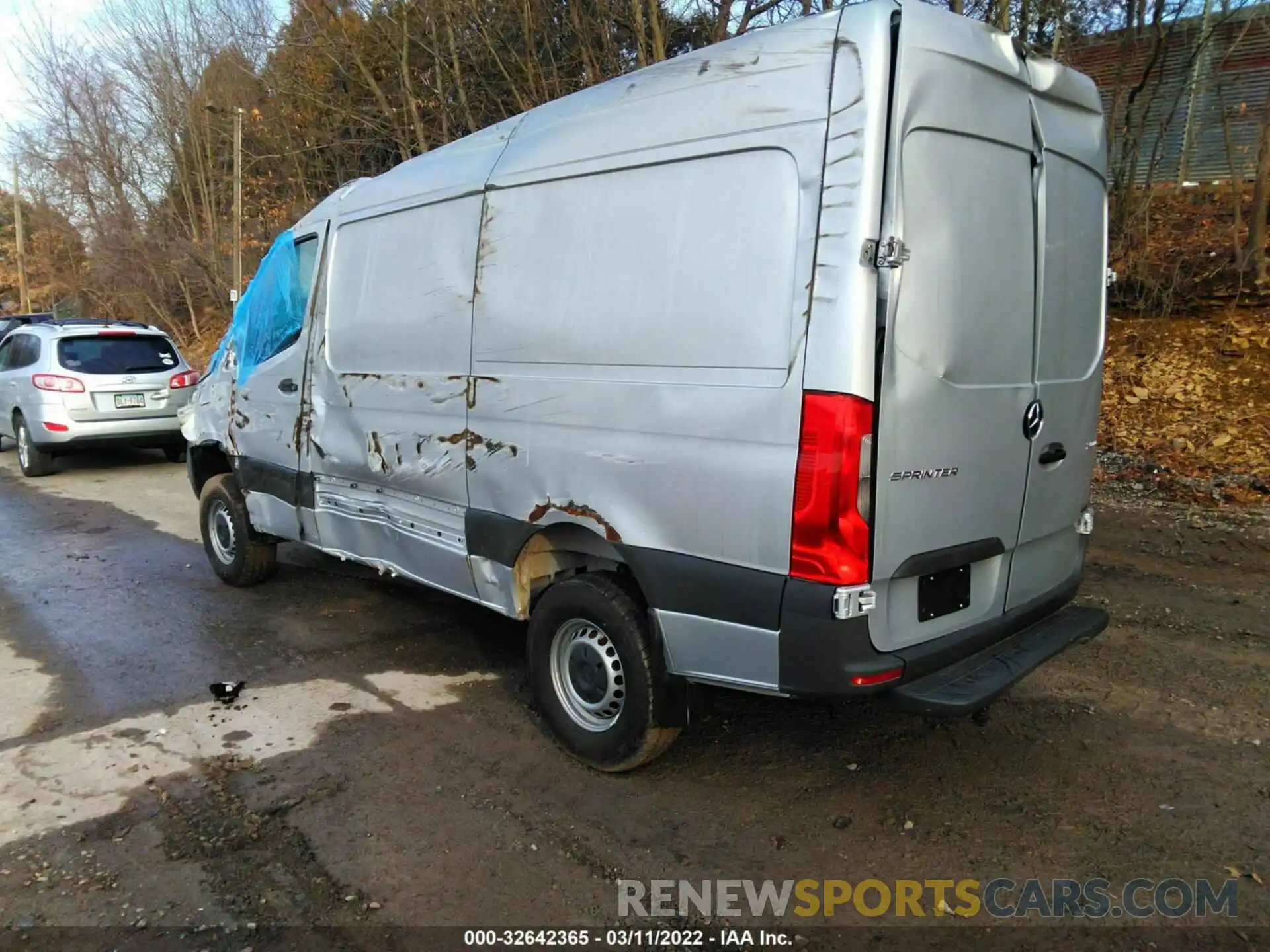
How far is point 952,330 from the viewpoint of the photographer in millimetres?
2930

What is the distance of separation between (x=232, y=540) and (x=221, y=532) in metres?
0.20

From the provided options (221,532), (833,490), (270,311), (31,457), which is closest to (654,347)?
(833,490)

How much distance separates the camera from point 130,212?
2614 cm

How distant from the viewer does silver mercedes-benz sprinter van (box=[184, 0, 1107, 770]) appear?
274 cm

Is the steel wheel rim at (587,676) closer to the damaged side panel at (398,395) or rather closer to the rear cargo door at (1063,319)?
the damaged side panel at (398,395)

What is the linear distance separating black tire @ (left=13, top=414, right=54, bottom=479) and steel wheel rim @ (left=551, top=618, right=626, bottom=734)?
9.54 meters

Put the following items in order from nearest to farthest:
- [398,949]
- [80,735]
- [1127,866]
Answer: [398,949]
[1127,866]
[80,735]

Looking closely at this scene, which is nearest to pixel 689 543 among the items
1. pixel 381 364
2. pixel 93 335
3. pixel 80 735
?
pixel 381 364

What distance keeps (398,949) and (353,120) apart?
1772cm

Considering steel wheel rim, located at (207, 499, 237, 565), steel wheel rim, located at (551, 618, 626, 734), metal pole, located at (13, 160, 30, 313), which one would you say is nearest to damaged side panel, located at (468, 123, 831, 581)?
steel wheel rim, located at (551, 618, 626, 734)

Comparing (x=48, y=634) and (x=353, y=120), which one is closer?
(x=48, y=634)

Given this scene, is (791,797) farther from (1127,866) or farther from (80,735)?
(80,735)

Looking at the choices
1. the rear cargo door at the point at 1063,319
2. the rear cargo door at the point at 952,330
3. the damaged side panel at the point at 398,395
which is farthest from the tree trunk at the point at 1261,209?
the damaged side panel at the point at 398,395

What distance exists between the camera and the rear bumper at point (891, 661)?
2.78 metres
